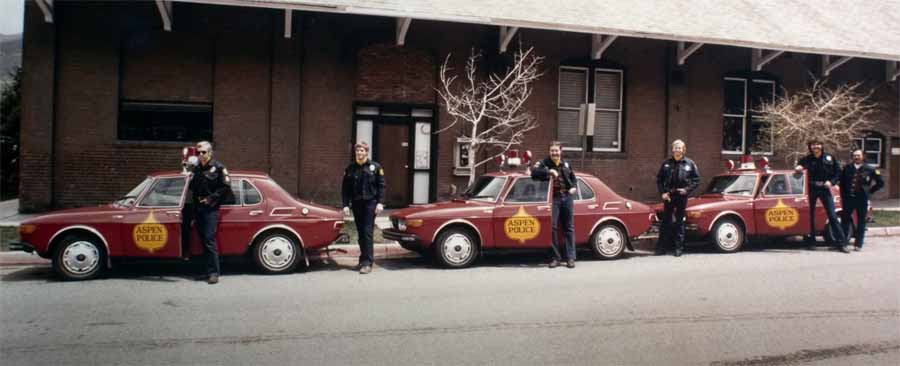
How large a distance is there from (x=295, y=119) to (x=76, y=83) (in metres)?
4.42

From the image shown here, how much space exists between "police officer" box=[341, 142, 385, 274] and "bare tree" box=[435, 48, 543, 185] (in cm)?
612

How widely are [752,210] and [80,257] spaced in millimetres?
9810

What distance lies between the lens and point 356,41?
49.1 ft

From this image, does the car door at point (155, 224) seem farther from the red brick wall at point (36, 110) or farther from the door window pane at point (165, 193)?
the red brick wall at point (36, 110)

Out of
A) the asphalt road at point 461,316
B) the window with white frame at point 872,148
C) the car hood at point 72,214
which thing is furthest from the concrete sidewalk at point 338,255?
the window with white frame at point 872,148

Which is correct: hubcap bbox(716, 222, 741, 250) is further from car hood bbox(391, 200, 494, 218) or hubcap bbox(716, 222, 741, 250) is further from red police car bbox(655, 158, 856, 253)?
car hood bbox(391, 200, 494, 218)

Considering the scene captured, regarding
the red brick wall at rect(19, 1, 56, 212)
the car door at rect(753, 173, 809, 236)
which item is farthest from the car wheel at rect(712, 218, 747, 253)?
the red brick wall at rect(19, 1, 56, 212)

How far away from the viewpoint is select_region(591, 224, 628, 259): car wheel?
9.90 metres

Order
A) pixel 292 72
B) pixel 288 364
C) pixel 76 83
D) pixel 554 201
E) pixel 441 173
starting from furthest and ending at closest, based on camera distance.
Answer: pixel 441 173 < pixel 292 72 < pixel 76 83 < pixel 554 201 < pixel 288 364

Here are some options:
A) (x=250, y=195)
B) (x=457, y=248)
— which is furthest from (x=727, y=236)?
(x=250, y=195)

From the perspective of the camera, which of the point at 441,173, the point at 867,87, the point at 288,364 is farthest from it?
the point at 867,87

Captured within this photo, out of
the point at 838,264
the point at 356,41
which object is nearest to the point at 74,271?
the point at 356,41

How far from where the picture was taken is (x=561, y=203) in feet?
30.5

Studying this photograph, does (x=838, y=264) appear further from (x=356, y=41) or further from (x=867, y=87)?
(x=867, y=87)
